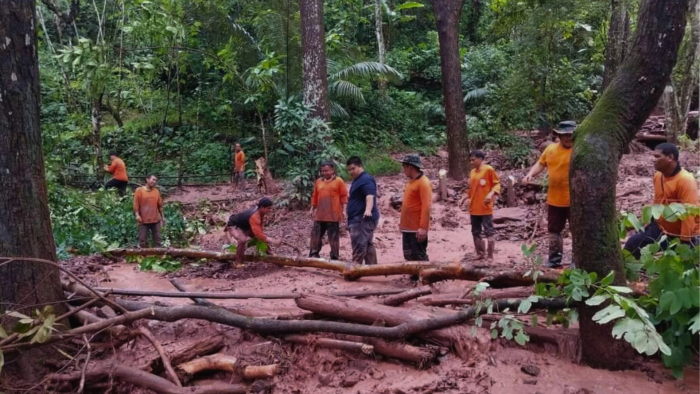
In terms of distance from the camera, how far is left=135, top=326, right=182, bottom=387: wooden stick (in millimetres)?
4691

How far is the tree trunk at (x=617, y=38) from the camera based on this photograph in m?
15.1

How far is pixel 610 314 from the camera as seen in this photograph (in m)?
3.37

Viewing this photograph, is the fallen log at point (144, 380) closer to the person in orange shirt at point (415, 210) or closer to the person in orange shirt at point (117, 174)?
the person in orange shirt at point (415, 210)

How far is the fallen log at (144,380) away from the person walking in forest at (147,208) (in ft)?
16.2

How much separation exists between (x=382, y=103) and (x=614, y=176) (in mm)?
20933

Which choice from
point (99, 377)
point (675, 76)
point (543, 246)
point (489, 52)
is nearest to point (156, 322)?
point (99, 377)

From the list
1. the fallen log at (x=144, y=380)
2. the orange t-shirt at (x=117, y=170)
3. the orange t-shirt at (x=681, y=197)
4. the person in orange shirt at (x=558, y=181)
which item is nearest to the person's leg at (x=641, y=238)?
the orange t-shirt at (x=681, y=197)

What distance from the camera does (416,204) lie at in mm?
6977

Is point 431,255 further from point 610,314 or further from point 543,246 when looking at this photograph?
point 610,314

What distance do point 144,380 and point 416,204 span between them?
12.7 ft

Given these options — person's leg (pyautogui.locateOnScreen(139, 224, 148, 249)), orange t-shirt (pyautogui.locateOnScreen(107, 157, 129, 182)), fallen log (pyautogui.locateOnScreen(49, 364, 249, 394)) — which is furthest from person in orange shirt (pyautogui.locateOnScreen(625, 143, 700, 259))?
orange t-shirt (pyautogui.locateOnScreen(107, 157, 129, 182))

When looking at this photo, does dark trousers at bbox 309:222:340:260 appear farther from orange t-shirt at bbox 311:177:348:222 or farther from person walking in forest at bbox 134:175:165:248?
person walking in forest at bbox 134:175:165:248

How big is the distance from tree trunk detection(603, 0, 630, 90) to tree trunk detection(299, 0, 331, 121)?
27.6 ft

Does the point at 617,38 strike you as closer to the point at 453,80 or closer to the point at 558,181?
the point at 453,80
